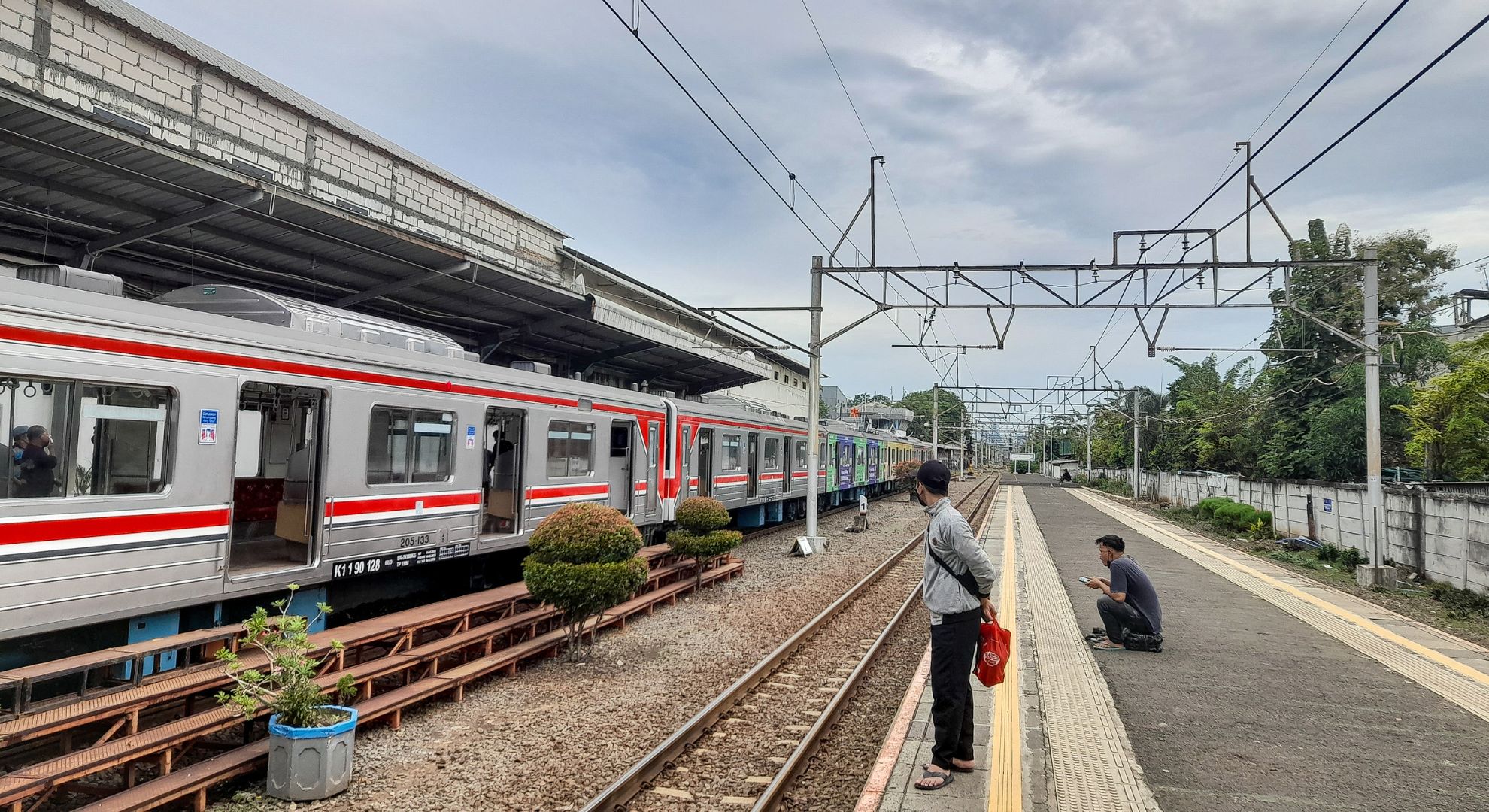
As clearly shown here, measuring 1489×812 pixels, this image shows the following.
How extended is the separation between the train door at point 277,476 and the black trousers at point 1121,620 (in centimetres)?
759

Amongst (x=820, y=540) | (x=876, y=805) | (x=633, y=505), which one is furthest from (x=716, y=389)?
(x=876, y=805)

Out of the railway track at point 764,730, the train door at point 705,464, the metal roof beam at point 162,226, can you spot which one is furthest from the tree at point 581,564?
the train door at point 705,464

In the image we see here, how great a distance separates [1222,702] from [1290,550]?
13.7m

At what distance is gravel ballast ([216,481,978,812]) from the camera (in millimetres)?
5020

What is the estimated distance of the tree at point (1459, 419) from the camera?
1797cm

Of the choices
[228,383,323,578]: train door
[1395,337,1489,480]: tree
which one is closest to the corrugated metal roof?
[228,383,323,578]: train door

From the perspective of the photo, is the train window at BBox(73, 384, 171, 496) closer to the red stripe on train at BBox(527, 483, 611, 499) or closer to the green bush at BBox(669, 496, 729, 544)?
the red stripe on train at BBox(527, 483, 611, 499)

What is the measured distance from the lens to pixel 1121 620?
29.3 feet

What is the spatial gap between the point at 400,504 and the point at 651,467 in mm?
5863

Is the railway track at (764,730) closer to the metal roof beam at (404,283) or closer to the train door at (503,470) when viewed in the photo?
the train door at (503,470)

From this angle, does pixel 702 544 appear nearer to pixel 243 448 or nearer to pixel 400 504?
pixel 400 504

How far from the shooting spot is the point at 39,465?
5066mm

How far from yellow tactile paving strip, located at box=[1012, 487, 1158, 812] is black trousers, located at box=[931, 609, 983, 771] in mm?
622

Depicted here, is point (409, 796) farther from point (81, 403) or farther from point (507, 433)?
point (507, 433)
